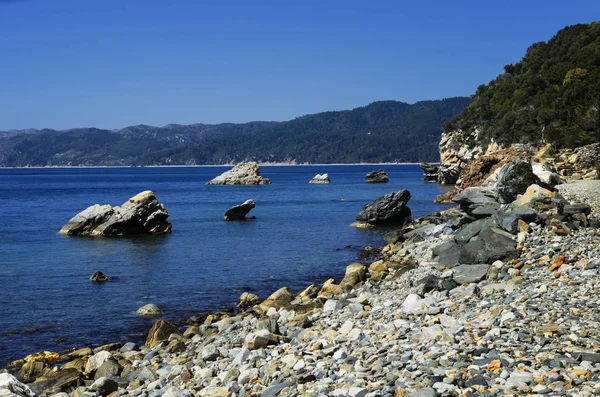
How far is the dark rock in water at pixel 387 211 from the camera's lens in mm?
42125

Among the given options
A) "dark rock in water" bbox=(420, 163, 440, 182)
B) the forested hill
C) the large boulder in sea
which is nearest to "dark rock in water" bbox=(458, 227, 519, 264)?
the large boulder in sea

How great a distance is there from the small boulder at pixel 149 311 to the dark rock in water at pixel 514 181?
58.7 ft

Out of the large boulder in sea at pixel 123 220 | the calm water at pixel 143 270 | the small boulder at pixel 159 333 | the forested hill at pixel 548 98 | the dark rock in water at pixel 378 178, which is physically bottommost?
the dark rock in water at pixel 378 178

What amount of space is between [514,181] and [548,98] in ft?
124

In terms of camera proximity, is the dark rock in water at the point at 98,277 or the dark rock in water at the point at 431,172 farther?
the dark rock in water at the point at 431,172

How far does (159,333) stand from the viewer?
1583 cm

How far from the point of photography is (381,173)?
121625mm

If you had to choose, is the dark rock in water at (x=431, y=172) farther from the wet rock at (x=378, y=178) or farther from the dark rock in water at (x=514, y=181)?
the dark rock in water at (x=514, y=181)

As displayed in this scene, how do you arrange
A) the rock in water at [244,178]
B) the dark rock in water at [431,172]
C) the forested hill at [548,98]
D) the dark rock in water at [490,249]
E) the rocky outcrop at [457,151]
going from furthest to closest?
the rock in water at [244,178] < the dark rock in water at [431,172] < the rocky outcrop at [457,151] < the forested hill at [548,98] < the dark rock in water at [490,249]

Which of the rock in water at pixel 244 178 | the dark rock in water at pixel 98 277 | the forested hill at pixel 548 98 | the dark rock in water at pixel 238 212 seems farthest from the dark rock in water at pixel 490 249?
the rock in water at pixel 244 178

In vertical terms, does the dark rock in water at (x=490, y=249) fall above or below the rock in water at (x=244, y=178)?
above

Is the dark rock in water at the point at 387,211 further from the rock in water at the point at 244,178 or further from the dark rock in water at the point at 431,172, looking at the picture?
the rock in water at the point at 244,178

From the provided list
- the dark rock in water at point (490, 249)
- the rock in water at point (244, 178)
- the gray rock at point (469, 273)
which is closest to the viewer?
the gray rock at point (469, 273)

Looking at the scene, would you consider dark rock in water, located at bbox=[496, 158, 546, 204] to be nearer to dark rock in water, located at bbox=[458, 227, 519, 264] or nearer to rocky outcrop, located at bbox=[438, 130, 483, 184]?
dark rock in water, located at bbox=[458, 227, 519, 264]
